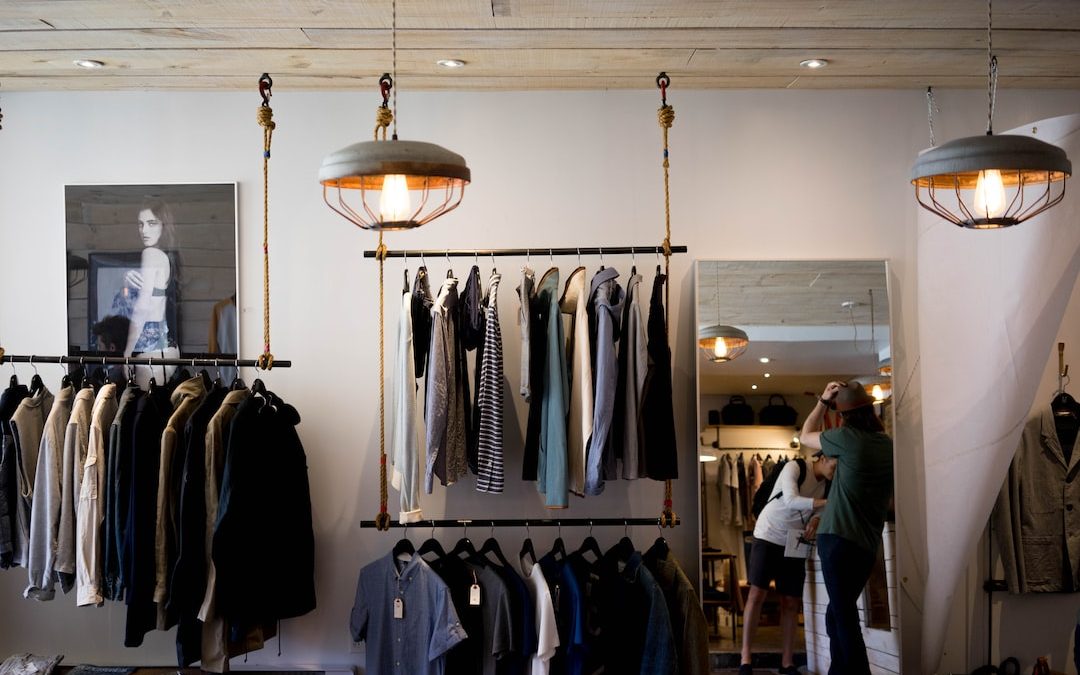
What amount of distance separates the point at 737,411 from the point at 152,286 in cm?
249

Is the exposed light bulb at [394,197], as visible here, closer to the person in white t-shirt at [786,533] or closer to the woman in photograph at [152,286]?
the woman in photograph at [152,286]

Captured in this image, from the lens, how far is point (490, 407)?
3867mm

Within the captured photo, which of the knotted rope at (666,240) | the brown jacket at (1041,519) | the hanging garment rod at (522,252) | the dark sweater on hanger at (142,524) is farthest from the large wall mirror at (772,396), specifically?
the dark sweater on hanger at (142,524)

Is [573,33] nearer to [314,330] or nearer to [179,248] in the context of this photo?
[314,330]

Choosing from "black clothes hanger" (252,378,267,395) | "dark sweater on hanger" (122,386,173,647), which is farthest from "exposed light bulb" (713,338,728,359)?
"dark sweater on hanger" (122,386,173,647)

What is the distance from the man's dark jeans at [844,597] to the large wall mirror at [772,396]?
4 cm


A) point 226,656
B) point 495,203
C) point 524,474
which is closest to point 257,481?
point 226,656

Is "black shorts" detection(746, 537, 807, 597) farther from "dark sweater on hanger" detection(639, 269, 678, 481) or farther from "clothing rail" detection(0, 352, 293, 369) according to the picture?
"clothing rail" detection(0, 352, 293, 369)

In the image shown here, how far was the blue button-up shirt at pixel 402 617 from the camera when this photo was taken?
382 centimetres

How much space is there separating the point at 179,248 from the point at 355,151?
1.93 meters

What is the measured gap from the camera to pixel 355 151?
272cm

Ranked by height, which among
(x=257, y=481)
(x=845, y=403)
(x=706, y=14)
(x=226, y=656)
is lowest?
(x=226, y=656)

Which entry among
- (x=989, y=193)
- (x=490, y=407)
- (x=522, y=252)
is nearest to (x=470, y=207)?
(x=522, y=252)

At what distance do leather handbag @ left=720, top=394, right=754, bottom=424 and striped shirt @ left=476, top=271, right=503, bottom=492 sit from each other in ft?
3.15
